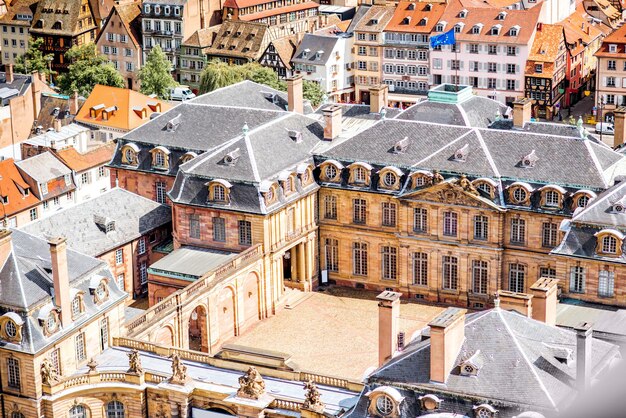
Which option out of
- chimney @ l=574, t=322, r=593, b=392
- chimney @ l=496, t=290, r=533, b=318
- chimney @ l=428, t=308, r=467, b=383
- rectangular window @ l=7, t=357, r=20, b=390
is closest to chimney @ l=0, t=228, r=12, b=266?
rectangular window @ l=7, t=357, r=20, b=390

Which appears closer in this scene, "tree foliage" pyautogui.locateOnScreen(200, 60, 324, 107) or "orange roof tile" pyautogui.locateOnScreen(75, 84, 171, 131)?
"orange roof tile" pyautogui.locateOnScreen(75, 84, 171, 131)

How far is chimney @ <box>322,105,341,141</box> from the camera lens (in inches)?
3804

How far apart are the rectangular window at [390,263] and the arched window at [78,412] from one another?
3702cm

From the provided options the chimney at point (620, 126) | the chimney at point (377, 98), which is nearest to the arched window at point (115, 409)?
the chimney at point (377, 98)

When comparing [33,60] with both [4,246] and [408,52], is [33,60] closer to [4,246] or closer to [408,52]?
[408,52]

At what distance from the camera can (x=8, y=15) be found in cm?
18962

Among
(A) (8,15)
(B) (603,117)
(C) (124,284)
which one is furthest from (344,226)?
(A) (8,15)

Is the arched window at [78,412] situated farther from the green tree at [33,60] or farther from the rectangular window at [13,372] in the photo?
the green tree at [33,60]

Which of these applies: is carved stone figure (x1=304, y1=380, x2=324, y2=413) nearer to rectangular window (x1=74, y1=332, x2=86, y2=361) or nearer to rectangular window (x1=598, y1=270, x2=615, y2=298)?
rectangular window (x1=74, y1=332, x2=86, y2=361)

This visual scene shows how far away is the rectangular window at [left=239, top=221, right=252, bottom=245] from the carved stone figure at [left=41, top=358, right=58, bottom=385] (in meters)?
28.2

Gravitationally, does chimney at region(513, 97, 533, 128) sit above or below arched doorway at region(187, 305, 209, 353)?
above

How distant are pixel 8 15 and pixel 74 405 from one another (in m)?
140

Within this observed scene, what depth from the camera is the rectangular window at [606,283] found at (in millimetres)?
80125

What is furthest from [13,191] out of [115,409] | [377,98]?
[115,409]
